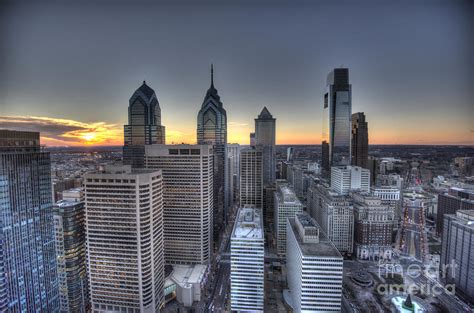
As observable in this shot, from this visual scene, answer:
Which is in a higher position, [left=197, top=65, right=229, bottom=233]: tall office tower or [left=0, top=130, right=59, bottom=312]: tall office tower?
[left=197, top=65, right=229, bottom=233]: tall office tower

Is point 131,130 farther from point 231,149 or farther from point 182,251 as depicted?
point 231,149

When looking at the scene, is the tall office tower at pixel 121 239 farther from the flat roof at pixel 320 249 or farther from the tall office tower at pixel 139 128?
the tall office tower at pixel 139 128

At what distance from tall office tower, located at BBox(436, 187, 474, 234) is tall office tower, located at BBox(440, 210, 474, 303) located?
4810 millimetres

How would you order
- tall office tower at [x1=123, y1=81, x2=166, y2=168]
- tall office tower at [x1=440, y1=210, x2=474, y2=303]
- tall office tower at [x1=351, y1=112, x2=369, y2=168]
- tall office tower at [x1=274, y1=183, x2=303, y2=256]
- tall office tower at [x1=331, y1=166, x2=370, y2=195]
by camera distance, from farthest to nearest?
tall office tower at [x1=351, y1=112, x2=369, y2=168] → tall office tower at [x1=331, y1=166, x2=370, y2=195] → tall office tower at [x1=123, y1=81, x2=166, y2=168] → tall office tower at [x1=274, y1=183, x2=303, y2=256] → tall office tower at [x1=440, y1=210, x2=474, y2=303]

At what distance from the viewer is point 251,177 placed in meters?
33.4

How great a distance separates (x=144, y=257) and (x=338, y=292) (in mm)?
12700

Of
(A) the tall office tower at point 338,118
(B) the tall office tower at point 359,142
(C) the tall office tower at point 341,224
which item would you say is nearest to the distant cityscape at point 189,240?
(C) the tall office tower at point 341,224

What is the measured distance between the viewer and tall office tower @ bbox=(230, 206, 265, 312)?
1656 centimetres

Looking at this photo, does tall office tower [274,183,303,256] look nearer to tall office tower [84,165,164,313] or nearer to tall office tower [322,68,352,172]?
tall office tower [84,165,164,313]

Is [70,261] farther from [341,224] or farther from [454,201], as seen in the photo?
[454,201]

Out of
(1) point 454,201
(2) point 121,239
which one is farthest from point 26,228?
(1) point 454,201

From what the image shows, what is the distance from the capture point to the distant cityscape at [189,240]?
41.8ft

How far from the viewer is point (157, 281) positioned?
16.2 meters

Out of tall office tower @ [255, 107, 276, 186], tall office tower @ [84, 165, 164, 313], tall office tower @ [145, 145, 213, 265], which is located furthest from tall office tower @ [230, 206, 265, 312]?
tall office tower @ [255, 107, 276, 186]
